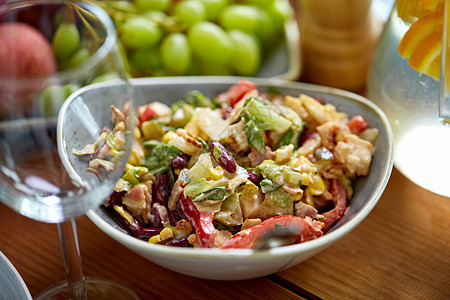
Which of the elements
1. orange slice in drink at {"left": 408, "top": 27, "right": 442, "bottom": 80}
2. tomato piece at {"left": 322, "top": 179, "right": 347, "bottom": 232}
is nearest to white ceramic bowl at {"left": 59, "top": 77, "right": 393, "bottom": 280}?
tomato piece at {"left": 322, "top": 179, "right": 347, "bottom": 232}

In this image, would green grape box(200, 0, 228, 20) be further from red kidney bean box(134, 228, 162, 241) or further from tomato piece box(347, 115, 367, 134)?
red kidney bean box(134, 228, 162, 241)

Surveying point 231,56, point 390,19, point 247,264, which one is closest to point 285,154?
point 247,264

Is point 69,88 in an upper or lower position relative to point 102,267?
upper

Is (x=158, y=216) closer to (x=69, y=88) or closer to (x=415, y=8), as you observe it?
(x=69, y=88)

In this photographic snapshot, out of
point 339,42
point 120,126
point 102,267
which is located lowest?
point 102,267

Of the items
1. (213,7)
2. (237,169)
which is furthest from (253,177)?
(213,7)

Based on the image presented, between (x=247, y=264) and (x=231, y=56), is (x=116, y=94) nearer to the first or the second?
(x=247, y=264)
